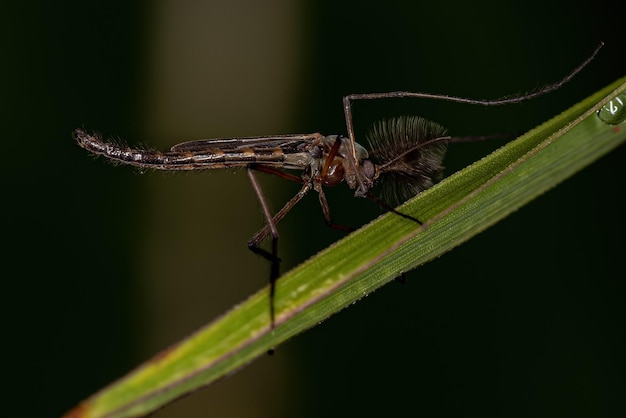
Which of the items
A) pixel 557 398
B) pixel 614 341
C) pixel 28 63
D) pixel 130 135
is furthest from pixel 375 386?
pixel 28 63

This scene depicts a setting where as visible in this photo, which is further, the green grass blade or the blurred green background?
the blurred green background

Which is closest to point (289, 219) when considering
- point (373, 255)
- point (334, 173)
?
point (334, 173)

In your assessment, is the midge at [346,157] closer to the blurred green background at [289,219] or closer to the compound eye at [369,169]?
the compound eye at [369,169]

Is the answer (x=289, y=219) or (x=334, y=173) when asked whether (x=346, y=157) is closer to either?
(x=334, y=173)

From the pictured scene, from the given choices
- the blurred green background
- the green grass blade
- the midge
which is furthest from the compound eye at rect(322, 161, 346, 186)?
the green grass blade

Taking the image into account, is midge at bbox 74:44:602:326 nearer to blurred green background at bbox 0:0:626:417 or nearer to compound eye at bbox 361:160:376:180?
compound eye at bbox 361:160:376:180

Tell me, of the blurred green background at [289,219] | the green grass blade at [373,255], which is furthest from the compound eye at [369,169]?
the green grass blade at [373,255]
